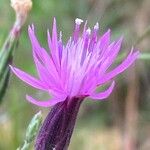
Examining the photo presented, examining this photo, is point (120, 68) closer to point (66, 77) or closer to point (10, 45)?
point (66, 77)

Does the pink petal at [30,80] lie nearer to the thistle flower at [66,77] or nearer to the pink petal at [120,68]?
the thistle flower at [66,77]

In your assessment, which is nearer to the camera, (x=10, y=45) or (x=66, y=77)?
(x=66, y=77)

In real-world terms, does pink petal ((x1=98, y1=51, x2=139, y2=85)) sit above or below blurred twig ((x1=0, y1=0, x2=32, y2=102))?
below

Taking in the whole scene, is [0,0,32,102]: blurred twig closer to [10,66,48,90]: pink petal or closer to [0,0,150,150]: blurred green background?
[10,66,48,90]: pink petal

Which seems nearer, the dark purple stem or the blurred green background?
the dark purple stem

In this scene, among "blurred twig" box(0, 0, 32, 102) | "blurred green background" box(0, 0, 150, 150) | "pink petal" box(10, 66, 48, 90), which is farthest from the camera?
"blurred green background" box(0, 0, 150, 150)

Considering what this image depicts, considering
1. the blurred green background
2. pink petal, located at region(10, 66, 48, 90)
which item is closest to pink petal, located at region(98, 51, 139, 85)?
pink petal, located at region(10, 66, 48, 90)

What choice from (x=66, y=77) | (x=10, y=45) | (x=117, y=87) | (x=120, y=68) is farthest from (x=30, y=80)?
(x=117, y=87)
